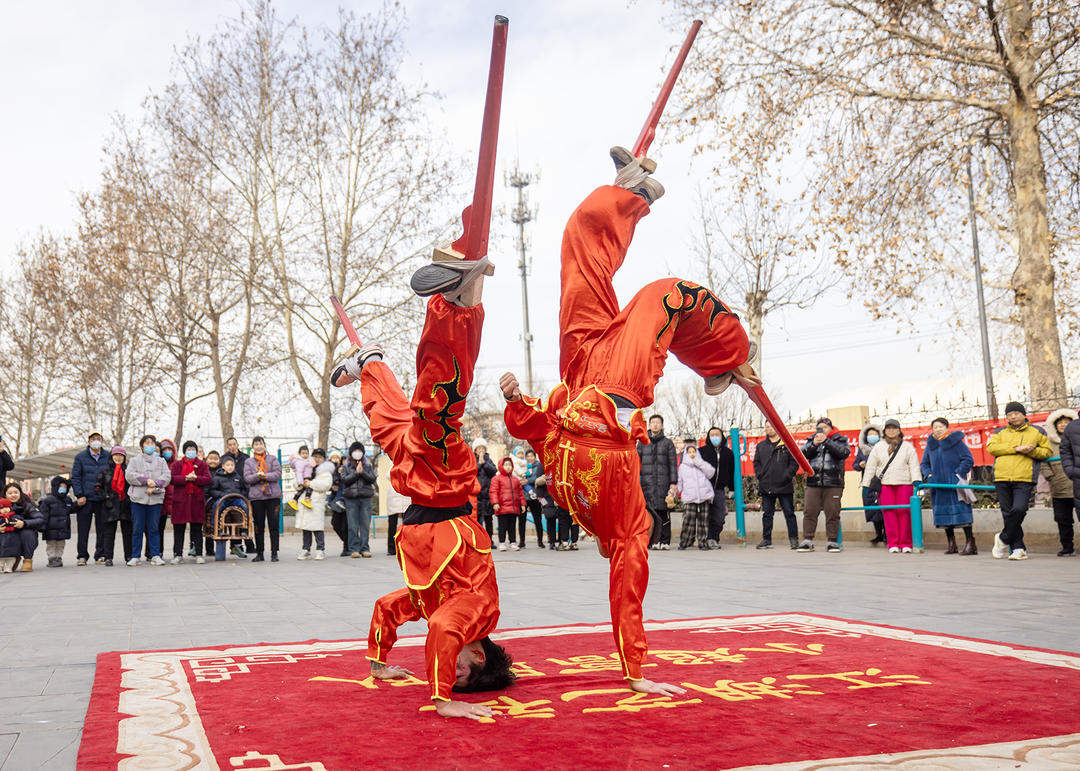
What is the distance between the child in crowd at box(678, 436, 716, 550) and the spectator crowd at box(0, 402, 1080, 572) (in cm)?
2

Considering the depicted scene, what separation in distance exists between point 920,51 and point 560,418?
40.8 ft

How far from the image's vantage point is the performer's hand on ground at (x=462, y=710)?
365 centimetres

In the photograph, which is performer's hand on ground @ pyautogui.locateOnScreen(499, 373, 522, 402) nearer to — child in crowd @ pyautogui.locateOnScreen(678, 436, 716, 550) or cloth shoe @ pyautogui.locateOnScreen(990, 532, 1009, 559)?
cloth shoe @ pyautogui.locateOnScreen(990, 532, 1009, 559)

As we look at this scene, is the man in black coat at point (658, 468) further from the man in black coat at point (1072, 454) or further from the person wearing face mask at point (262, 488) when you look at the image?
the person wearing face mask at point (262, 488)

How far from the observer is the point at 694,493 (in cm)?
1258

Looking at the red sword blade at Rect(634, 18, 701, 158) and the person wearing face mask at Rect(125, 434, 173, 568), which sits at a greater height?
the red sword blade at Rect(634, 18, 701, 158)

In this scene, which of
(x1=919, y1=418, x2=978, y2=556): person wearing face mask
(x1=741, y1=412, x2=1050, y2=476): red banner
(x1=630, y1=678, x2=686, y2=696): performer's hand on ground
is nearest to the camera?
(x1=630, y1=678, x2=686, y2=696): performer's hand on ground

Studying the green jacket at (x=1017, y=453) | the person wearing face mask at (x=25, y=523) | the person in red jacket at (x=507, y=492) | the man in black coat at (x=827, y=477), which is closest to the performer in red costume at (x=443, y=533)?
the green jacket at (x=1017, y=453)

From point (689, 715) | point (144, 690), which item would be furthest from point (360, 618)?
point (689, 715)

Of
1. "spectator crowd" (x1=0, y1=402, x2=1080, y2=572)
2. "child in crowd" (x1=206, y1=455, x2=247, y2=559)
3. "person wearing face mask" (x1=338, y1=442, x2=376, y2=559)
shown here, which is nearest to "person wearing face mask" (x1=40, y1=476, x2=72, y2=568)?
"spectator crowd" (x1=0, y1=402, x2=1080, y2=572)

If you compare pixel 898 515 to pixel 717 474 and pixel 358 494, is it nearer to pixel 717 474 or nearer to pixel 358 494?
pixel 717 474

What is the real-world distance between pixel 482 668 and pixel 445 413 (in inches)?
44.5

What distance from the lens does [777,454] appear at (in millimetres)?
11914

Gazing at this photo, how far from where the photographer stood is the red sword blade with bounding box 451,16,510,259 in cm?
289
